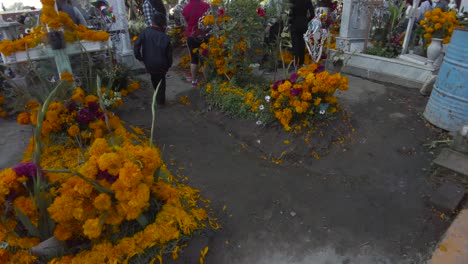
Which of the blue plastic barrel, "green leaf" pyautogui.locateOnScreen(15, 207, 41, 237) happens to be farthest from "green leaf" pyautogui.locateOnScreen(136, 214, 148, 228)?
the blue plastic barrel

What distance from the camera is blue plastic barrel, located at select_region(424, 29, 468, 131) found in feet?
11.3

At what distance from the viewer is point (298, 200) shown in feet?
9.70

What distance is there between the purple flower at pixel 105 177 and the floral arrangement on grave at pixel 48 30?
2.66 metres

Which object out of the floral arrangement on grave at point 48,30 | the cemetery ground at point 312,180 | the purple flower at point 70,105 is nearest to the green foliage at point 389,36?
the cemetery ground at point 312,180

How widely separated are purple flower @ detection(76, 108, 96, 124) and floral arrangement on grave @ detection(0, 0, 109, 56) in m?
1.07

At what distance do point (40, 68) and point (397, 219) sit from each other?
16.3 ft

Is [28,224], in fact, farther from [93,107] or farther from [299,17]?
[299,17]

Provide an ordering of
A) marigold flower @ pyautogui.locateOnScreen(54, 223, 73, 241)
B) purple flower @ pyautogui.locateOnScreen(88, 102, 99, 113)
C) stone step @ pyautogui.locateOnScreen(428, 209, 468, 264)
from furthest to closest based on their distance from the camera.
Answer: purple flower @ pyautogui.locateOnScreen(88, 102, 99, 113) < stone step @ pyautogui.locateOnScreen(428, 209, 468, 264) < marigold flower @ pyautogui.locateOnScreen(54, 223, 73, 241)

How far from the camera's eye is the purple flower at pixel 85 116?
135 inches

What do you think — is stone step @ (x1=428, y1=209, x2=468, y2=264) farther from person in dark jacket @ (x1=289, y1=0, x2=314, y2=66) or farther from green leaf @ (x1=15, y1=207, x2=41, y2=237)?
person in dark jacket @ (x1=289, y1=0, x2=314, y2=66)

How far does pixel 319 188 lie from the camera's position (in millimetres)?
3131

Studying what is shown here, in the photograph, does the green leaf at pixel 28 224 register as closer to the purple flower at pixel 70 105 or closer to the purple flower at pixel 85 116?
the purple flower at pixel 85 116

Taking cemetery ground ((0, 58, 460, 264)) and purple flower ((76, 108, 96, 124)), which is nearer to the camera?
cemetery ground ((0, 58, 460, 264))

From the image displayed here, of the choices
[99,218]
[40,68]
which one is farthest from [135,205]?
[40,68]
